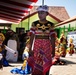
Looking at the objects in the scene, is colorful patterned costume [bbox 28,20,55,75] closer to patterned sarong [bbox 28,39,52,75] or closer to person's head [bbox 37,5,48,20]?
patterned sarong [bbox 28,39,52,75]

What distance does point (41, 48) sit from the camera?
4707 mm

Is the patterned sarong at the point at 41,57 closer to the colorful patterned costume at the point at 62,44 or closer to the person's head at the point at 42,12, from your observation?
the person's head at the point at 42,12

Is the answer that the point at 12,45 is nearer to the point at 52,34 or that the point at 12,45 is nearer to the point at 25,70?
the point at 25,70

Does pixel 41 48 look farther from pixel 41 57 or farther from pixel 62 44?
pixel 62 44

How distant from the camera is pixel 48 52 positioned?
4.70m

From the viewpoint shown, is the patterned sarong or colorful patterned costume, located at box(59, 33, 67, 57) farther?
colorful patterned costume, located at box(59, 33, 67, 57)

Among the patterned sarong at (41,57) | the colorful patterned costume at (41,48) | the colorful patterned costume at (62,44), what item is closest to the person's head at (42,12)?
the colorful patterned costume at (41,48)

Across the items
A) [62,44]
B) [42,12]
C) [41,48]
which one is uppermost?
[42,12]

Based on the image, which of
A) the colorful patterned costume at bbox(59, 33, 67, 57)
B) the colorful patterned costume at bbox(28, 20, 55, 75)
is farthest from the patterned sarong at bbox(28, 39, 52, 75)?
the colorful patterned costume at bbox(59, 33, 67, 57)

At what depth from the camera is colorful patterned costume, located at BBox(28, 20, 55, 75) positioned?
4.68 meters

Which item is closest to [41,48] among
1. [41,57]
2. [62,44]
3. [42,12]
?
[41,57]

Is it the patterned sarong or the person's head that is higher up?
the person's head

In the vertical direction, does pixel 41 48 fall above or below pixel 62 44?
above

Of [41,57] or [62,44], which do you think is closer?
[41,57]
